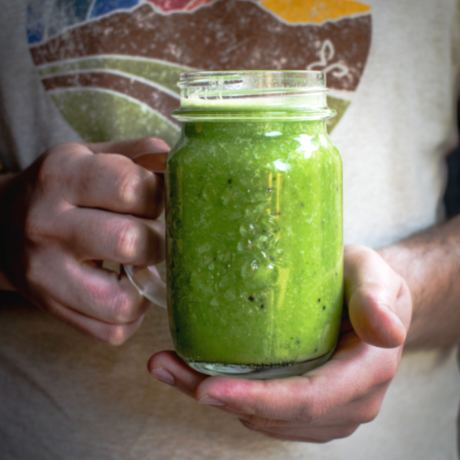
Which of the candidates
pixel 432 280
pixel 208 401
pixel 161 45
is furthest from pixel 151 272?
pixel 432 280

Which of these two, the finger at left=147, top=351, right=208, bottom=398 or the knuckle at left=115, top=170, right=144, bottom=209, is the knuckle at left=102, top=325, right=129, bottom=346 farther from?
the knuckle at left=115, top=170, right=144, bottom=209

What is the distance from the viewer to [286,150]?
0.58 metres

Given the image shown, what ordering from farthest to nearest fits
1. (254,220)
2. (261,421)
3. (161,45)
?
(161,45), (261,421), (254,220)

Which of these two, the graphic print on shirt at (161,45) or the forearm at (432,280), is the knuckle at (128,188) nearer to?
the graphic print on shirt at (161,45)

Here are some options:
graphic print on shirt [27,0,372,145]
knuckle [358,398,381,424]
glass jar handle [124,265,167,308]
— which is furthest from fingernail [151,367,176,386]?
graphic print on shirt [27,0,372,145]

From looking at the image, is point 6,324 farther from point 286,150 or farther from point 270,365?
point 286,150

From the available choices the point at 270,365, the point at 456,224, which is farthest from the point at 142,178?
the point at 456,224

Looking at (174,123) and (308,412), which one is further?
(174,123)

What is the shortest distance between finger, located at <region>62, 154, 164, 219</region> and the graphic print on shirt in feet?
0.91

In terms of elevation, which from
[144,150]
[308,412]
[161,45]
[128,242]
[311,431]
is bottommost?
[311,431]

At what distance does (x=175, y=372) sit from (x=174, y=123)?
1.65 feet

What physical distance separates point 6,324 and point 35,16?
67 centimetres

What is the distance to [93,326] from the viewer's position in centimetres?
73

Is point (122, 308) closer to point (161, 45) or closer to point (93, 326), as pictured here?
point (93, 326)
